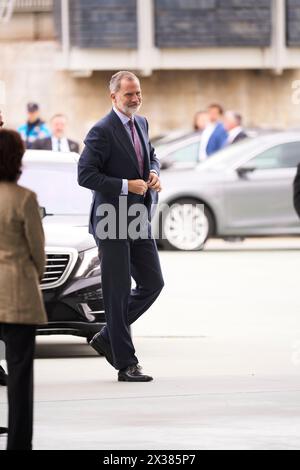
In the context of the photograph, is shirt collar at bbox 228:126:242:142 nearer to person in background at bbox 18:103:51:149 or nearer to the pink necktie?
person in background at bbox 18:103:51:149

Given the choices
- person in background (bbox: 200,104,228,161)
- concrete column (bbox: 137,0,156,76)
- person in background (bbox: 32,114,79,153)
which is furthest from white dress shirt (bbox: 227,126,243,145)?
concrete column (bbox: 137,0,156,76)

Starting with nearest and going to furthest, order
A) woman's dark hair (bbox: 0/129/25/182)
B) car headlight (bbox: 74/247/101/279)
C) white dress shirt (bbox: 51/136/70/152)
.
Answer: woman's dark hair (bbox: 0/129/25/182), car headlight (bbox: 74/247/101/279), white dress shirt (bbox: 51/136/70/152)

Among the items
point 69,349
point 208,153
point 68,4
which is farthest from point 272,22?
point 69,349

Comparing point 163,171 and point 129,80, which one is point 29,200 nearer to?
point 129,80

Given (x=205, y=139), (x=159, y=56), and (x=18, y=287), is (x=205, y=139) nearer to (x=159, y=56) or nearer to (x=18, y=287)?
(x=159, y=56)

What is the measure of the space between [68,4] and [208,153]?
12.7 metres

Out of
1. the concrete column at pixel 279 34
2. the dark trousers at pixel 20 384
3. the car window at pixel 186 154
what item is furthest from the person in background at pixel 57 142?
the concrete column at pixel 279 34

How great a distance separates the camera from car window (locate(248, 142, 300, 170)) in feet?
79.3

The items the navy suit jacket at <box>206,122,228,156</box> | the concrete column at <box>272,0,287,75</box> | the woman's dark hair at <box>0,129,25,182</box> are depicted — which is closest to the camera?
the woman's dark hair at <box>0,129,25,182</box>

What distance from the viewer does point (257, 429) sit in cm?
864

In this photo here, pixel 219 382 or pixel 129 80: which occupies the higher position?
pixel 129 80

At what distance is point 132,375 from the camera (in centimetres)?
1070

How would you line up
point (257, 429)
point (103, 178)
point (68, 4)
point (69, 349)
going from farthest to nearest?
point (68, 4), point (69, 349), point (103, 178), point (257, 429)

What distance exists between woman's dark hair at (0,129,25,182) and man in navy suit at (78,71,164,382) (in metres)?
3.03
